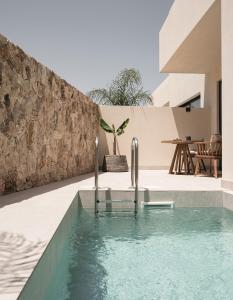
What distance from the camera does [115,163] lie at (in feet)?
32.4

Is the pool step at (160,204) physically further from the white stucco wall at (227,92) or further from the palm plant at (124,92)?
the palm plant at (124,92)

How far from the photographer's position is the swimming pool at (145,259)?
80.0 inches

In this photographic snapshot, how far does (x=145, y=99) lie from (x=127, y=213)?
16389 millimetres

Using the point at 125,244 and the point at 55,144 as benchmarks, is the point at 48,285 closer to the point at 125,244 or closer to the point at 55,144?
the point at 125,244

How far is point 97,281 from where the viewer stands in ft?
7.23

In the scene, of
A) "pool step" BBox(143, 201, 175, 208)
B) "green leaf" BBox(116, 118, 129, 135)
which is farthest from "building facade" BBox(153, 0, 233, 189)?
"green leaf" BBox(116, 118, 129, 135)

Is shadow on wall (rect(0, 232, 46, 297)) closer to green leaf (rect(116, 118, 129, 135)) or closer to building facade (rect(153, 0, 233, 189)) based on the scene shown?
building facade (rect(153, 0, 233, 189))

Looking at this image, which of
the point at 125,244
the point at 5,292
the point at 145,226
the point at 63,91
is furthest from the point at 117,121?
A: the point at 5,292

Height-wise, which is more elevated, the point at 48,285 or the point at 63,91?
the point at 63,91

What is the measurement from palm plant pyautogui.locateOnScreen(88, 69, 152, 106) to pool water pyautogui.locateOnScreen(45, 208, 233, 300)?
621 inches

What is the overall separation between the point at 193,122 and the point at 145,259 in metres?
8.92

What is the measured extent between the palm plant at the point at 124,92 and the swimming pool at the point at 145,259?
15770 millimetres

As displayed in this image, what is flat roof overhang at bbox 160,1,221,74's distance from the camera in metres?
6.82

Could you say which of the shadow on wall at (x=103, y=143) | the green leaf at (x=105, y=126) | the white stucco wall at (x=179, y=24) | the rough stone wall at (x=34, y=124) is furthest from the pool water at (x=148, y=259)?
the shadow on wall at (x=103, y=143)
